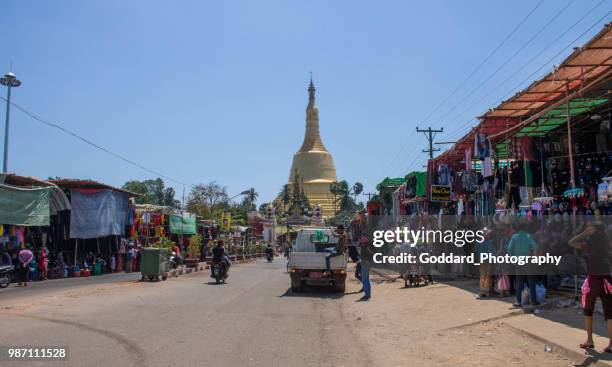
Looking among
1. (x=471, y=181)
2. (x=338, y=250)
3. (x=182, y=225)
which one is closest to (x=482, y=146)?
(x=471, y=181)

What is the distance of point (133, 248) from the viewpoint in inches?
1139

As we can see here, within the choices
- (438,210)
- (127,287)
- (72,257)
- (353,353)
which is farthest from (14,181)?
(353,353)

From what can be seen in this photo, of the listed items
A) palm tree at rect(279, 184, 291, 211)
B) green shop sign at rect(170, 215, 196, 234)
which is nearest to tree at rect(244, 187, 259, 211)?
palm tree at rect(279, 184, 291, 211)

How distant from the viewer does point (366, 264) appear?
50.1 feet

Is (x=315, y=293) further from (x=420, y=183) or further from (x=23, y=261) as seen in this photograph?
(x=23, y=261)

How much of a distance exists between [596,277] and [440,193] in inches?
431

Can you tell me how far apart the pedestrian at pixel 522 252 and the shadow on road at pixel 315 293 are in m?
6.07

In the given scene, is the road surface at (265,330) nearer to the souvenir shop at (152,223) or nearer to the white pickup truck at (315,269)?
the white pickup truck at (315,269)

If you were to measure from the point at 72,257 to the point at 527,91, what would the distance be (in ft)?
74.7

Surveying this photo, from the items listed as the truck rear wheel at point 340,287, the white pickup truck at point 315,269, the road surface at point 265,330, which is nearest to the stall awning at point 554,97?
the road surface at point 265,330

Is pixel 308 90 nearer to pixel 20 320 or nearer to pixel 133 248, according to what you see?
pixel 133 248

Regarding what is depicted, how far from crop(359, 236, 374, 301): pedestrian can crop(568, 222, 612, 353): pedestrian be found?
8.10 metres

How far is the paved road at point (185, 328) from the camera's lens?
7.08m

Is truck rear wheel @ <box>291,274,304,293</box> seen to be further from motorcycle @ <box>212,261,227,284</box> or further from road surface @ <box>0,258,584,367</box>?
motorcycle @ <box>212,261,227,284</box>
